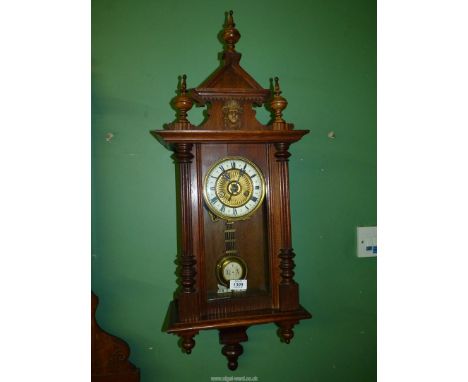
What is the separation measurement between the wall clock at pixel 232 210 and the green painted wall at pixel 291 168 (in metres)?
0.18

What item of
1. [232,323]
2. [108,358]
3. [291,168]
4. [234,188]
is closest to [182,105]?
[234,188]

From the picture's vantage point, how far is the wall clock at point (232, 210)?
27.4 inches

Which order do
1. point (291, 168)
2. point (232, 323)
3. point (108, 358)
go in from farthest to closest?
point (291, 168), point (108, 358), point (232, 323)

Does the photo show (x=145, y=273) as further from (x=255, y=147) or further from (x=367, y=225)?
(x=367, y=225)

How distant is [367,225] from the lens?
3.32ft

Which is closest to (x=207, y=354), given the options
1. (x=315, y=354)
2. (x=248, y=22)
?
(x=315, y=354)

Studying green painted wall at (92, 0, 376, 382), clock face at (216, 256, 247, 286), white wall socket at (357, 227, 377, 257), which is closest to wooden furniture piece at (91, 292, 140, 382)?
green painted wall at (92, 0, 376, 382)

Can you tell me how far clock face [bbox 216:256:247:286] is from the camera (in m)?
0.75

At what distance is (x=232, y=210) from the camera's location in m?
0.75

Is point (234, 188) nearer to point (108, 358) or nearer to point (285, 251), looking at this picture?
point (285, 251)

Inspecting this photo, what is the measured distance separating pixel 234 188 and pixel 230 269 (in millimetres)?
238

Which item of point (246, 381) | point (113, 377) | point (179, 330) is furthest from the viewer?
point (246, 381)

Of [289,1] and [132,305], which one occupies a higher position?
[289,1]

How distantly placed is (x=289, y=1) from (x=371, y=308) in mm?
1223
